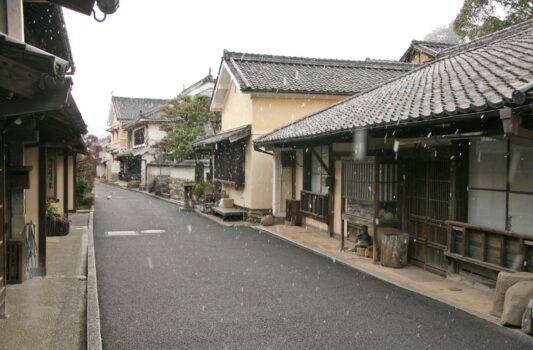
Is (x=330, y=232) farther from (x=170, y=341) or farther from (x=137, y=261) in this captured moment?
(x=170, y=341)

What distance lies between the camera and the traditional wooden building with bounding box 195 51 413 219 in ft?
61.4

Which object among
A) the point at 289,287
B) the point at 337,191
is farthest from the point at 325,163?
the point at 289,287

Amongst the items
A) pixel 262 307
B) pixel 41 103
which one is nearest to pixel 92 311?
pixel 262 307

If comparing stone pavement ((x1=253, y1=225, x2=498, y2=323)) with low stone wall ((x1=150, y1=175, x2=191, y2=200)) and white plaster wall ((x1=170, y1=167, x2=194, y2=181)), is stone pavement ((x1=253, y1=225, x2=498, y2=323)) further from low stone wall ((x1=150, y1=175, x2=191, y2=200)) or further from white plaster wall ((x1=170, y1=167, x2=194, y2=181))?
low stone wall ((x1=150, y1=175, x2=191, y2=200))

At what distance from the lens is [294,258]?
37.8 ft

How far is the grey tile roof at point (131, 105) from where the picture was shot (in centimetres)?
5688

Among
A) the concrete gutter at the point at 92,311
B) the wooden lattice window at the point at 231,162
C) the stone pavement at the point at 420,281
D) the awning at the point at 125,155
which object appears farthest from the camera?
the awning at the point at 125,155

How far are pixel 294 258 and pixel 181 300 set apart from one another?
13.8 feet

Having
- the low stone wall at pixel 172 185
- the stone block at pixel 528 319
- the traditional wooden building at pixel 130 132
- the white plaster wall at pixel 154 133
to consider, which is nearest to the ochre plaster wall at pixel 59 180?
the low stone wall at pixel 172 185

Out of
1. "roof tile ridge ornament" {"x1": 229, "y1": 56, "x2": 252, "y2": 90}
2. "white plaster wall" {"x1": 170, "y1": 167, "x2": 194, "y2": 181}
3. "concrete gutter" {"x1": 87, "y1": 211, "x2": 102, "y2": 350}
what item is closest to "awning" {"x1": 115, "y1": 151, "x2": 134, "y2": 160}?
"white plaster wall" {"x1": 170, "y1": 167, "x2": 194, "y2": 181}

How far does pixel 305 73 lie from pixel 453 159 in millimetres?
12894

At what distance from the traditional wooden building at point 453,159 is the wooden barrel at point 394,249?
343 millimetres

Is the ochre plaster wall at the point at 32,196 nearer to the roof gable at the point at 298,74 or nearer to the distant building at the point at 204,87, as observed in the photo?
the roof gable at the point at 298,74

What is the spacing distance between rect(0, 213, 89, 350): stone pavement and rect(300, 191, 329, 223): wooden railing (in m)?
7.19
